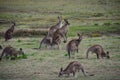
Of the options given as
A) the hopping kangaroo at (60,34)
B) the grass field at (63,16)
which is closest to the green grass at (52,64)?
the grass field at (63,16)

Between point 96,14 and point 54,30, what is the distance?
1566 mm

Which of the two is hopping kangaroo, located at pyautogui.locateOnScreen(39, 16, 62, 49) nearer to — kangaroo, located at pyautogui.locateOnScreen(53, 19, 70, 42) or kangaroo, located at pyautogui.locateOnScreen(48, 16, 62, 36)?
kangaroo, located at pyautogui.locateOnScreen(48, 16, 62, 36)

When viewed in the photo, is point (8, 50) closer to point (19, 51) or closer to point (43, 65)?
point (19, 51)

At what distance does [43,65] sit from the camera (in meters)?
12.8

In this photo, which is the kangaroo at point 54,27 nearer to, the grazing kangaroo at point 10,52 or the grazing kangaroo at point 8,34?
the grazing kangaroo at point 8,34

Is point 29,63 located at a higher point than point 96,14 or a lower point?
lower

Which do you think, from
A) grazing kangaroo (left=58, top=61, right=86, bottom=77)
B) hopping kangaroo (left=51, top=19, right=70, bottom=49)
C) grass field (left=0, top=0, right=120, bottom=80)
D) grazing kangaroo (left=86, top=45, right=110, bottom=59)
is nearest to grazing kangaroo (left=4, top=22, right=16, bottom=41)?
grass field (left=0, top=0, right=120, bottom=80)

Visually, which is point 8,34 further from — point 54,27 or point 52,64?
point 52,64

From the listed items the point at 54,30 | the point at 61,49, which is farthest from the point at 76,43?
the point at 54,30

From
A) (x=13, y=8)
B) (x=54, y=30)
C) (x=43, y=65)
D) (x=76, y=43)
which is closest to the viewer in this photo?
(x=43, y=65)

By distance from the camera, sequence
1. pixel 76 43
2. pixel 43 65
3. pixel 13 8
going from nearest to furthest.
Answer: pixel 43 65 < pixel 76 43 < pixel 13 8

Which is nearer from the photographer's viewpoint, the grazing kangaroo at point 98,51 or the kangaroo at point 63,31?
the grazing kangaroo at point 98,51

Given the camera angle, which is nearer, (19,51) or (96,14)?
(19,51)

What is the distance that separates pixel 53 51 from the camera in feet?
45.9
